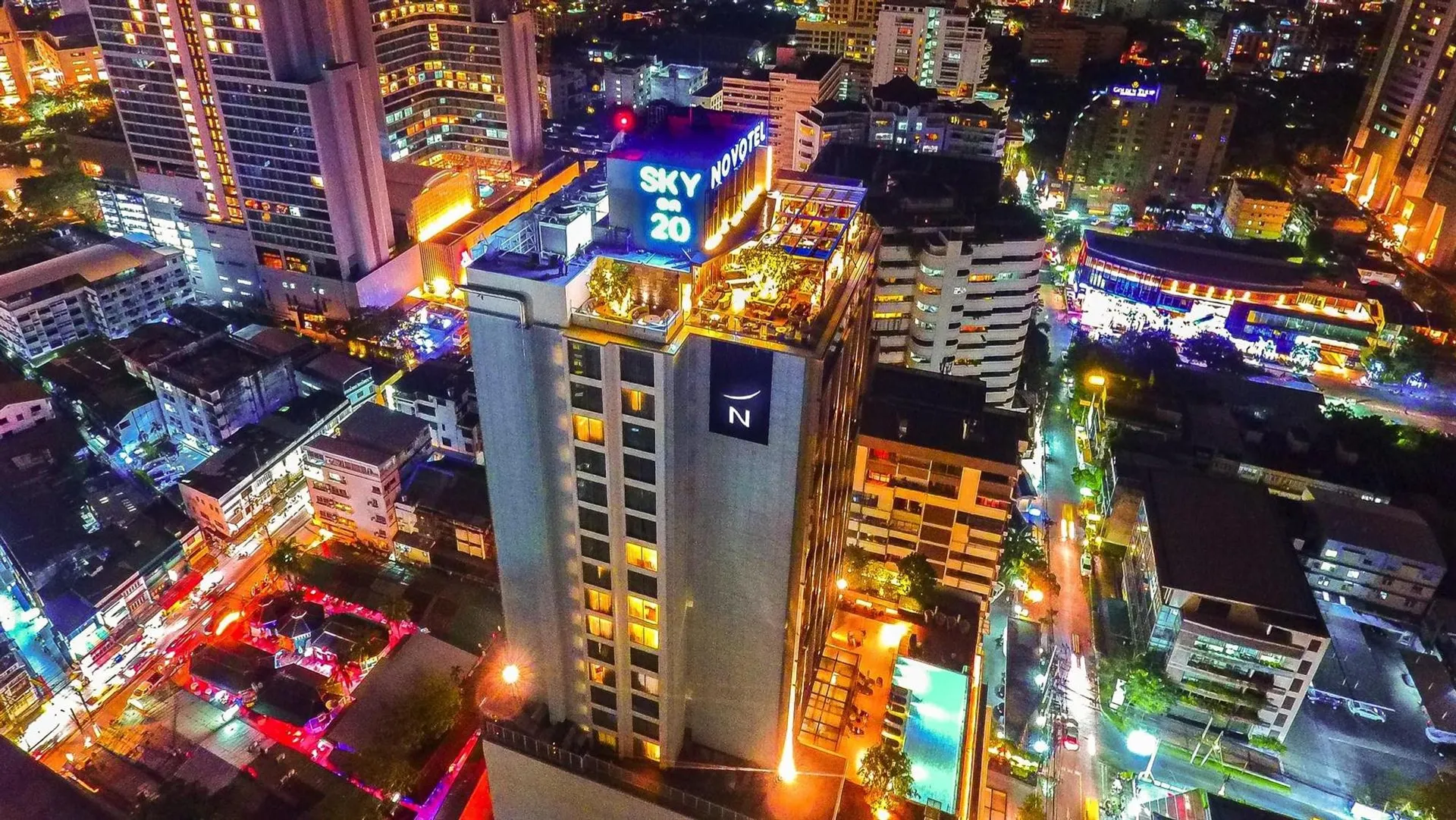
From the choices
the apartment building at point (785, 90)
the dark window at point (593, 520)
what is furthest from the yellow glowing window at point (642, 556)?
the apartment building at point (785, 90)

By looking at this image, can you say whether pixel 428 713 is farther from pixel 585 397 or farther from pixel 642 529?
pixel 585 397

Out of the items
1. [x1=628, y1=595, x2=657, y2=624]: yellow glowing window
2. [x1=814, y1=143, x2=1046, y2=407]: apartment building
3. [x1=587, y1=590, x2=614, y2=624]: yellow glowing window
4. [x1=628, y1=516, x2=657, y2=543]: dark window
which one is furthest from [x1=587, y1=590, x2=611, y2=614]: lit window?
[x1=814, y1=143, x2=1046, y2=407]: apartment building

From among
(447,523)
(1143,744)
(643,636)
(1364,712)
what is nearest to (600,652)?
(643,636)

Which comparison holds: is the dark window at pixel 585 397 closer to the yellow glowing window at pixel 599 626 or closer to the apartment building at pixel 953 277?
the yellow glowing window at pixel 599 626

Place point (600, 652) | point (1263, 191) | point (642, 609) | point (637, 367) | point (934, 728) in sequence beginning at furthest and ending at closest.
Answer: point (1263, 191)
point (934, 728)
point (600, 652)
point (642, 609)
point (637, 367)

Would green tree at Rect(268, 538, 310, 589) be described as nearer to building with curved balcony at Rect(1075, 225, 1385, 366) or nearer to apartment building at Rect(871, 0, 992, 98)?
building with curved balcony at Rect(1075, 225, 1385, 366)

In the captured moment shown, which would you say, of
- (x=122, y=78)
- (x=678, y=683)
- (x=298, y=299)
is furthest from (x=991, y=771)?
(x=122, y=78)
